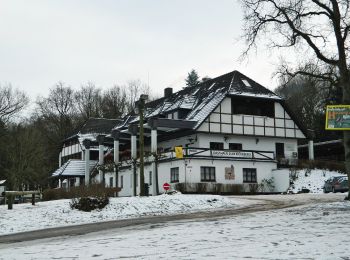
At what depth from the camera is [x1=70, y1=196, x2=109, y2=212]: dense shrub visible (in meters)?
24.1

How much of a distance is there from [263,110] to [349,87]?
26568 millimetres

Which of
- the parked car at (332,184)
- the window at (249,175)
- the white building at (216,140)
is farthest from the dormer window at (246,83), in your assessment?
the parked car at (332,184)

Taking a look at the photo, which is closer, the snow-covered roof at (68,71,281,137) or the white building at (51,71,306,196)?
the white building at (51,71,306,196)

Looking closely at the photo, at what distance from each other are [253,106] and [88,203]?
28.8m

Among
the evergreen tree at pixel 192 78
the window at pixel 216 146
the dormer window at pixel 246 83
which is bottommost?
the window at pixel 216 146

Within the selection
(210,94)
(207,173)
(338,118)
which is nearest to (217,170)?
(207,173)

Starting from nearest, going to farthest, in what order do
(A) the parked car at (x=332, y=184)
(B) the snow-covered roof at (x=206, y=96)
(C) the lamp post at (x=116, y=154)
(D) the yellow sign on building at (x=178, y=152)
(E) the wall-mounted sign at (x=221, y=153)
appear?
(A) the parked car at (x=332, y=184) → (D) the yellow sign on building at (x=178, y=152) → (E) the wall-mounted sign at (x=221, y=153) → (B) the snow-covered roof at (x=206, y=96) → (C) the lamp post at (x=116, y=154)

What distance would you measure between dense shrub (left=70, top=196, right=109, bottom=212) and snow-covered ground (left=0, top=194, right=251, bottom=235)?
289 millimetres

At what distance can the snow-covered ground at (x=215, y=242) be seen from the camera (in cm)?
1065

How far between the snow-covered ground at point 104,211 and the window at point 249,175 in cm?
1637

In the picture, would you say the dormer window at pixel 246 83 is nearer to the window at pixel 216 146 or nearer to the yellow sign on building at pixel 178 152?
the window at pixel 216 146

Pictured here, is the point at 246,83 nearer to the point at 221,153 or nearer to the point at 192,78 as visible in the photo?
the point at 221,153

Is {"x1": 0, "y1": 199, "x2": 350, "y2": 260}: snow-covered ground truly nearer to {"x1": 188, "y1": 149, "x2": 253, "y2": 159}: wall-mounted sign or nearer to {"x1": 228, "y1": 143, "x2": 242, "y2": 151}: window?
{"x1": 188, "y1": 149, "x2": 253, "y2": 159}: wall-mounted sign

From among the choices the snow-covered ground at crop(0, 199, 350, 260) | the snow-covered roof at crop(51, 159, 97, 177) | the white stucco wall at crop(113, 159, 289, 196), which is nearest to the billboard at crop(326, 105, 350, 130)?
the snow-covered ground at crop(0, 199, 350, 260)
